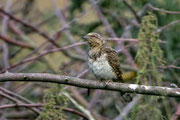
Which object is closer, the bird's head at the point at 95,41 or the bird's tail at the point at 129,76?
the bird's tail at the point at 129,76

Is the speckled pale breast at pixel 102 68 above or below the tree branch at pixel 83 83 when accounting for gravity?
above

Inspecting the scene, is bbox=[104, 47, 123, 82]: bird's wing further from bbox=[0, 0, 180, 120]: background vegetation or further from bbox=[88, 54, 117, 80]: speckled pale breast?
bbox=[0, 0, 180, 120]: background vegetation

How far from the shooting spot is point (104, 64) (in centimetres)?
404

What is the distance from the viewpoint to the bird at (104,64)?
4000mm

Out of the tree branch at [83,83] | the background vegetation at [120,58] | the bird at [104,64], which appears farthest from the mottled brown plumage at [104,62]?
the tree branch at [83,83]

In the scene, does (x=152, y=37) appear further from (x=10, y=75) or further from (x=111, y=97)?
(x=111, y=97)

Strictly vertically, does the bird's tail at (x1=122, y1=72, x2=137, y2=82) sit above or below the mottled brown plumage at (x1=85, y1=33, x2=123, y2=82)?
below

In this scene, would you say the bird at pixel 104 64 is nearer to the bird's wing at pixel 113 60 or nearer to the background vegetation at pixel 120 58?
the bird's wing at pixel 113 60

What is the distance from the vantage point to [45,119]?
355 centimetres

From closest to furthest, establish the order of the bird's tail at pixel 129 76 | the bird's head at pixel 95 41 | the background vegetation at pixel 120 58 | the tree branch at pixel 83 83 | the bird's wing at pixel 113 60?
the tree branch at pixel 83 83 < the background vegetation at pixel 120 58 < the bird's tail at pixel 129 76 < the bird's wing at pixel 113 60 < the bird's head at pixel 95 41

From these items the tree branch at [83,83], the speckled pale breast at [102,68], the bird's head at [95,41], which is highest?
the bird's head at [95,41]

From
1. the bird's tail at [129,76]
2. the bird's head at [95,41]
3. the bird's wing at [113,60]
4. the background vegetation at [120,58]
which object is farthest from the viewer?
the bird's head at [95,41]

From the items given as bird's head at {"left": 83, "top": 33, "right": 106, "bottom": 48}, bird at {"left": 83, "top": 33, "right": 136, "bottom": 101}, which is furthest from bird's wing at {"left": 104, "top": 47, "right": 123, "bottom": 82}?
bird's head at {"left": 83, "top": 33, "right": 106, "bottom": 48}

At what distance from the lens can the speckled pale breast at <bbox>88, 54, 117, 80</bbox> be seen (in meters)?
3.99
